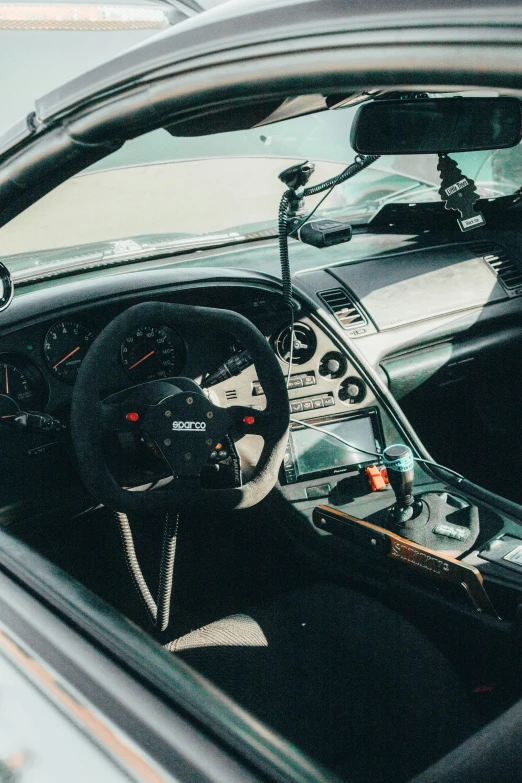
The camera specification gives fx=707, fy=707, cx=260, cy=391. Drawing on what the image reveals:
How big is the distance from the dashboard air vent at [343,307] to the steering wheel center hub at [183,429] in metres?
1.06

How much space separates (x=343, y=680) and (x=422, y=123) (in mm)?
1402

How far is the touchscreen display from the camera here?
8.61 feet

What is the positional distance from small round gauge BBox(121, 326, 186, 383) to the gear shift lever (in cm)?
75

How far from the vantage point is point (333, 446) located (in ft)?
8.73

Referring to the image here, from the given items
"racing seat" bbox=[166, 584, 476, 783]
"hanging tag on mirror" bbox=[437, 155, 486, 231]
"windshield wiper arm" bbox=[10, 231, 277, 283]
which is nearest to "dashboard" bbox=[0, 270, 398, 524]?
"windshield wiper arm" bbox=[10, 231, 277, 283]

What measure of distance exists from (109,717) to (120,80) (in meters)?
0.88

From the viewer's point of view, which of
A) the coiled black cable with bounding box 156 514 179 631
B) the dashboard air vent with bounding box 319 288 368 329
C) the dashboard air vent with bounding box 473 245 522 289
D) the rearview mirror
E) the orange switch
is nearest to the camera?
the rearview mirror

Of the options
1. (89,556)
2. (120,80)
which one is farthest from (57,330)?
(120,80)

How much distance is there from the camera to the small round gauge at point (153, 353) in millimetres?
2236

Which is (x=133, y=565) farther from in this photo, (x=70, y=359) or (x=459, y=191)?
(x=459, y=191)

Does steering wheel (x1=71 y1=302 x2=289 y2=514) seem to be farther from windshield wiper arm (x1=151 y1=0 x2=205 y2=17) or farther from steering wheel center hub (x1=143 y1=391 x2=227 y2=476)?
windshield wiper arm (x1=151 y1=0 x2=205 y2=17)

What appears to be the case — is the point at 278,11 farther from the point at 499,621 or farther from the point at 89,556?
the point at 89,556

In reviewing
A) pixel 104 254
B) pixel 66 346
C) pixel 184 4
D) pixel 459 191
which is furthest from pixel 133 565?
pixel 184 4

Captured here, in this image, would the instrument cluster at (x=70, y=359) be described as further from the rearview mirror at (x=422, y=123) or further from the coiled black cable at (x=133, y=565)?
the rearview mirror at (x=422, y=123)
